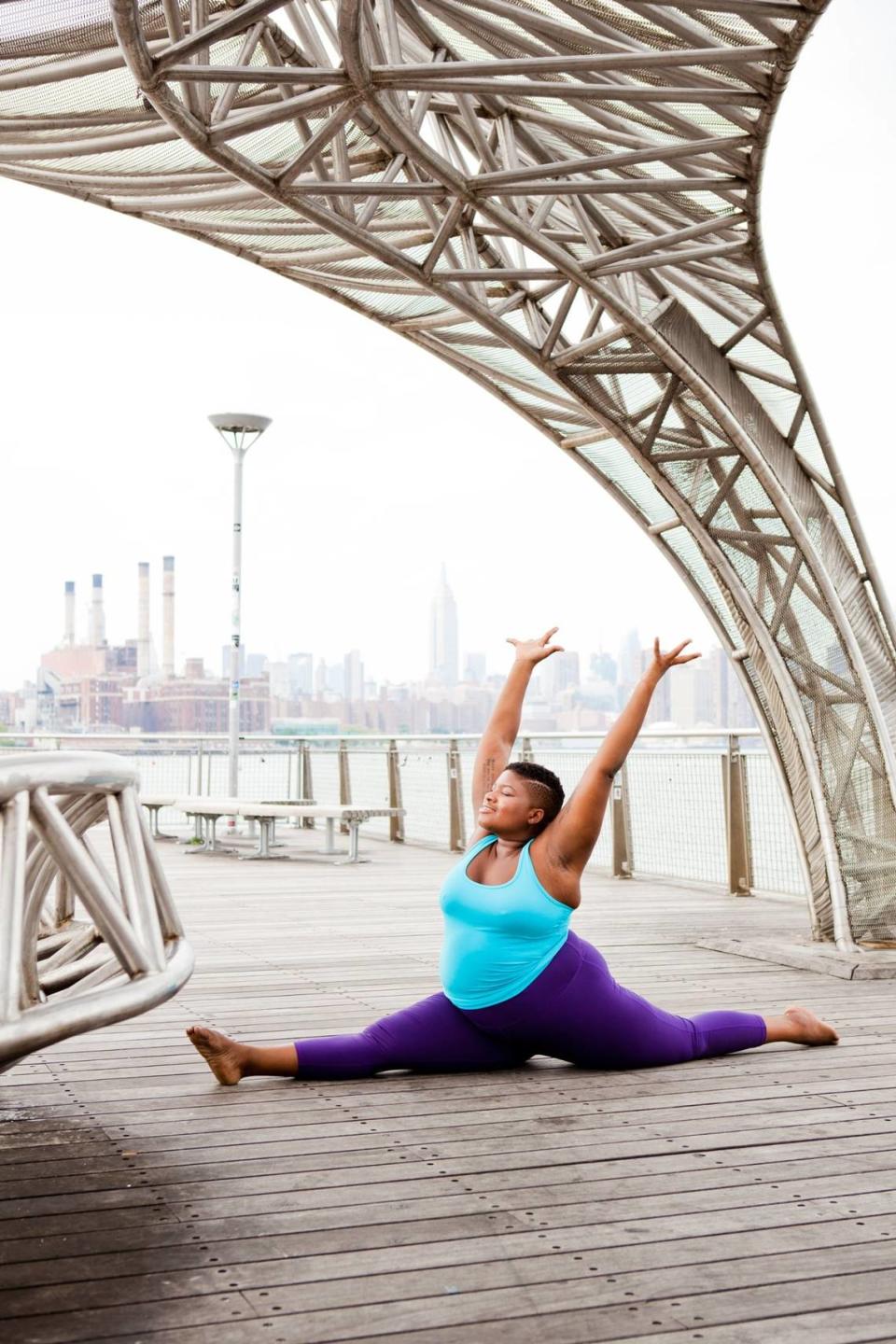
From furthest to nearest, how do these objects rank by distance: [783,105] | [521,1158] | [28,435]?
[28,435]
[783,105]
[521,1158]

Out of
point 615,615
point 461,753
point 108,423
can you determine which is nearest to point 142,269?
point 108,423

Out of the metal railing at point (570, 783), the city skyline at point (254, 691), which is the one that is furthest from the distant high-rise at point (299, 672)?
the metal railing at point (570, 783)

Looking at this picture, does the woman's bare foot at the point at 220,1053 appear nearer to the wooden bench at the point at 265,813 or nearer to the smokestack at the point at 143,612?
the wooden bench at the point at 265,813

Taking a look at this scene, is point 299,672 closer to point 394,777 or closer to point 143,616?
point 143,616

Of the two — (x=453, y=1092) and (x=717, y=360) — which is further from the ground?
(x=717, y=360)

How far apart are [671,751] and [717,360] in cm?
504

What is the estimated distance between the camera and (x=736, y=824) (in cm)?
1122

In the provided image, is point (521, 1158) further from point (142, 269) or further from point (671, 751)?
point (142, 269)

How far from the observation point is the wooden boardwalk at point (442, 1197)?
2936 mm

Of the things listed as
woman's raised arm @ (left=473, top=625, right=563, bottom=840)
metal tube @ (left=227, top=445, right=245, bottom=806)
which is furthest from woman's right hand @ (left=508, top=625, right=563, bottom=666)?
metal tube @ (left=227, top=445, right=245, bottom=806)

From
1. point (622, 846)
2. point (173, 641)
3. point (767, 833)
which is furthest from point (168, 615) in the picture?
point (767, 833)

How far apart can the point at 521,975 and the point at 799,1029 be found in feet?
4.50

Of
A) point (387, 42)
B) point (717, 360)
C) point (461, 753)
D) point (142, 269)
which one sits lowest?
point (461, 753)

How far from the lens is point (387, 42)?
620 cm
